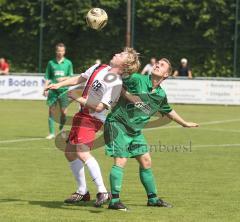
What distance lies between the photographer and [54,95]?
61.0ft

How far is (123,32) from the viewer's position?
4350 cm

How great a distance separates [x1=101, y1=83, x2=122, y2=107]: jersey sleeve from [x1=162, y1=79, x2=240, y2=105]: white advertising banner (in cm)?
2301

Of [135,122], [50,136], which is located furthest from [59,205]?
[50,136]

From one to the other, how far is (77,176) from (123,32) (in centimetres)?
3420

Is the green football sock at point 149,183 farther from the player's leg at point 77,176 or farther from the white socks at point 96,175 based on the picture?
the player's leg at point 77,176

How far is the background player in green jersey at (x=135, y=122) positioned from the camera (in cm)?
916

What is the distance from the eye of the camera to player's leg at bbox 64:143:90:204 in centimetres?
954

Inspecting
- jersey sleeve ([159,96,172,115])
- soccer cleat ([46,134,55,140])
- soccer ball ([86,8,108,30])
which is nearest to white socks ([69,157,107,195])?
jersey sleeve ([159,96,172,115])

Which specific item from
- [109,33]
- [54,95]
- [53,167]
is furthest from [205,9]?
[53,167]

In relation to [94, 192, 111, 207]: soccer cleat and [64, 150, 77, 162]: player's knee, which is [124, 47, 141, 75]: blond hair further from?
[94, 192, 111, 207]: soccer cleat

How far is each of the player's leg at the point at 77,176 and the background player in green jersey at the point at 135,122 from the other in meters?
0.50

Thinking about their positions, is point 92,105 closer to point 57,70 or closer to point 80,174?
point 80,174

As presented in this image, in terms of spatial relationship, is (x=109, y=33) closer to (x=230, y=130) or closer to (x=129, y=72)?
(x=230, y=130)

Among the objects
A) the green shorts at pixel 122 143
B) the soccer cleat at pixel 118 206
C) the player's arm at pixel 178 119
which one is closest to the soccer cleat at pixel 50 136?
the player's arm at pixel 178 119
